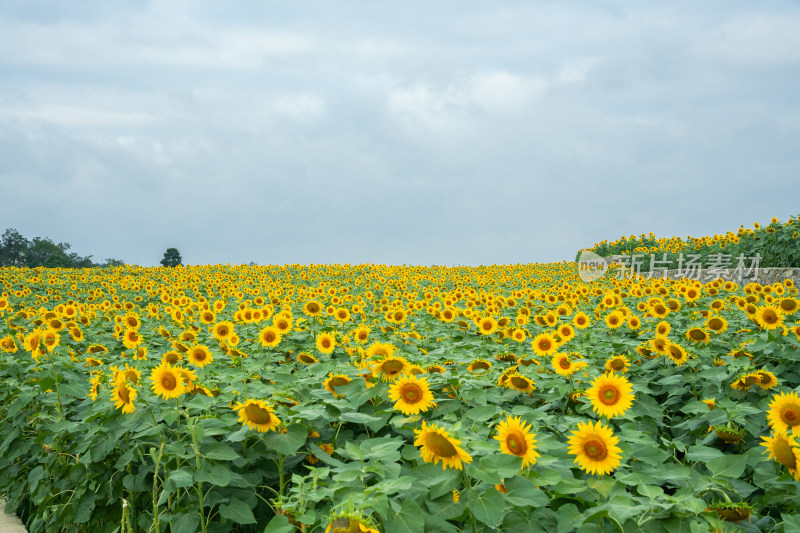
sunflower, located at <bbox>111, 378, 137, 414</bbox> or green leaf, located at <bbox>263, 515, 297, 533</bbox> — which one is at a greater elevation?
sunflower, located at <bbox>111, 378, 137, 414</bbox>

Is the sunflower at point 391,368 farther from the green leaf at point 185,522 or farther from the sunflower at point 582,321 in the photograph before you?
the sunflower at point 582,321

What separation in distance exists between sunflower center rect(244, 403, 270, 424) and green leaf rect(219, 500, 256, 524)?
42cm

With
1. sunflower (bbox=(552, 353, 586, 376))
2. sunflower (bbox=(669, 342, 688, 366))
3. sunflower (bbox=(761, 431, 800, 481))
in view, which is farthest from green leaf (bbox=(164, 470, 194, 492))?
sunflower (bbox=(669, 342, 688, 366))

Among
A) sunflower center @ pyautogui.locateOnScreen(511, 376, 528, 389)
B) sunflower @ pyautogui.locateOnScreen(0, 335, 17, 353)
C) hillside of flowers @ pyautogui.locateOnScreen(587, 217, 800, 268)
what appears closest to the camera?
sunflower center @ pyautogui.locateOnScreen(511, 376, 528, 389)

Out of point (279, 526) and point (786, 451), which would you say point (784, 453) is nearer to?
point (786, 451)

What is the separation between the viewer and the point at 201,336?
7191mm

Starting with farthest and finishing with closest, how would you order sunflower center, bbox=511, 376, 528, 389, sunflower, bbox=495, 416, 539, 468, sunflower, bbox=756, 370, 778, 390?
sunflower, bbox=756, 370, 778, 390, sunflower center, bbox=511, 376, 528, 389, sunflower, bbox=495, 416, 539, 468

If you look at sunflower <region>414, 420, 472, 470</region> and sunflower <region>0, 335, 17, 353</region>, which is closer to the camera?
sunflower <region>414, 420, 472, 470</region>

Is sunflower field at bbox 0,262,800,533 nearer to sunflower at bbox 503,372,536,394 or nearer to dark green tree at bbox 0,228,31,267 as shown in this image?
sunflower at bbox 503,372,536,394

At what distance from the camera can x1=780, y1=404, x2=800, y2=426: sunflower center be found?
10.5 ft

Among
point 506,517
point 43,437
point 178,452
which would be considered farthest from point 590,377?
point 43,437

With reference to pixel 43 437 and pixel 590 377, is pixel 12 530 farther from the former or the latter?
pixel 590 377

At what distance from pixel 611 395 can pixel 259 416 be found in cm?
200

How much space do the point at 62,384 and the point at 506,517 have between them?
4.07 m
